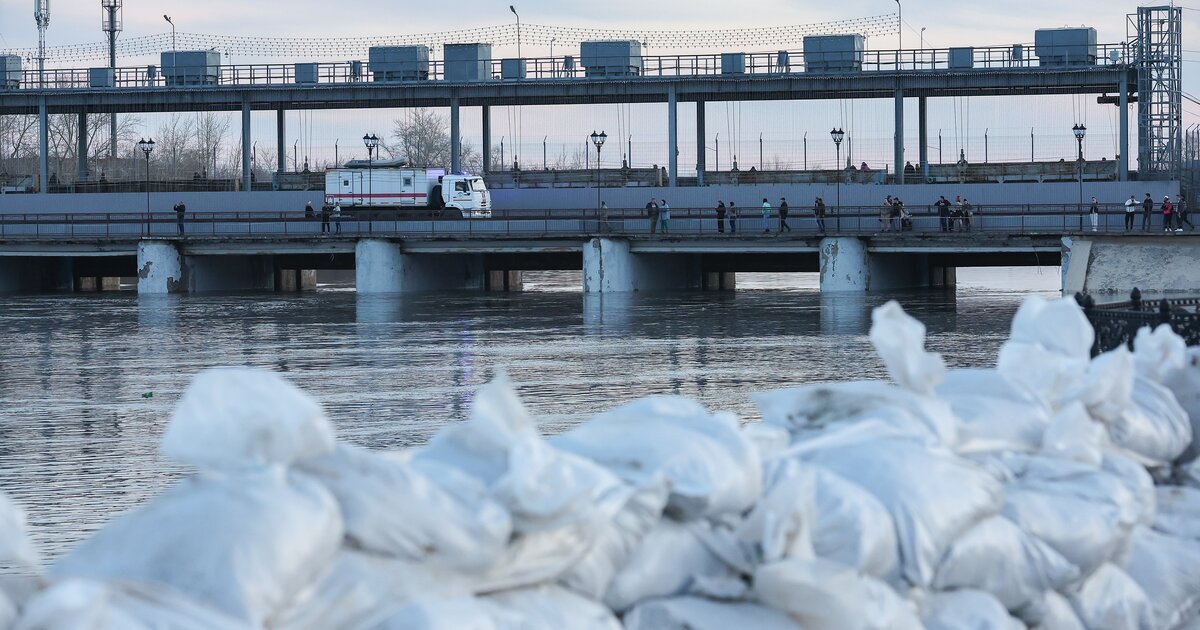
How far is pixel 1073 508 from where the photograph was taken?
16.5 ft

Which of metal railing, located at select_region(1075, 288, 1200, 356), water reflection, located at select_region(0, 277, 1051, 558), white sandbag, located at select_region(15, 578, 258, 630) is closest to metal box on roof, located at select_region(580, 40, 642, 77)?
water reflection, located at select_region(0, 277, 1051, 558)

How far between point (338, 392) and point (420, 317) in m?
15.7

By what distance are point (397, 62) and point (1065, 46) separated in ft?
73.9

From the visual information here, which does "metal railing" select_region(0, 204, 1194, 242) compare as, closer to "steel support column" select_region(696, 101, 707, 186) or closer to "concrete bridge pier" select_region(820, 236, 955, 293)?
"concrete bridge pier" select_region(820, 236, 955, 293)

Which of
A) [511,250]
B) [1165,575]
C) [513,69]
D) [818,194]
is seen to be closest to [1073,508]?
[1165,575]

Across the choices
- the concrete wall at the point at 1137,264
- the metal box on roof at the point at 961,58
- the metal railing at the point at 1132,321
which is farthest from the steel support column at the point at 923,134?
the metal railing at the point at 1132,321

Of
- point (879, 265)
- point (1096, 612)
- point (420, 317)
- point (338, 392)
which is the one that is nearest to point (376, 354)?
point (338, 392)

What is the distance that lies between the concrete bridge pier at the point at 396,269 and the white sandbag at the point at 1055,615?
40.3 metres

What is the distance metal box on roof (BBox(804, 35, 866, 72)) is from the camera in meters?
53.8

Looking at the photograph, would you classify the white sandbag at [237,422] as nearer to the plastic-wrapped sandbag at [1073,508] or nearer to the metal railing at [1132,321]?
the plastic-wrapped sandbag at [1073,508]

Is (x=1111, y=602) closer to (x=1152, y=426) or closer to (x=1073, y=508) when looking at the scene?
(x=1073, y=508)

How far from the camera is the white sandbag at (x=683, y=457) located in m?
4.04

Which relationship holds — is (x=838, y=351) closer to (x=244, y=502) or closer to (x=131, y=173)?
(x=244, y=502)

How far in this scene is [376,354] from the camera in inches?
865
